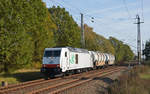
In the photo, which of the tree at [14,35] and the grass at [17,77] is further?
the grass at [17,77]

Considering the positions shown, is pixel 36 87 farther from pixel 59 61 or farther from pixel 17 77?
pixel 17 77

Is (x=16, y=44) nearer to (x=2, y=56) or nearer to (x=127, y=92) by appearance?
(x=2, y=56)

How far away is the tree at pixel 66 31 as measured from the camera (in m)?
37.3

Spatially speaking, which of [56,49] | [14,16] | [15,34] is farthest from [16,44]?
[56,49]

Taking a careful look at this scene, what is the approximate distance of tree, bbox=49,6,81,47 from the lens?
3734 cm

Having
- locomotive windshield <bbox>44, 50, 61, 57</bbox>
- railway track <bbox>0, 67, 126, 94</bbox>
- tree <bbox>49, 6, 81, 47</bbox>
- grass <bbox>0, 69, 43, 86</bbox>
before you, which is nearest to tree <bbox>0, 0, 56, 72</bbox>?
grass <bbox>0, 69, 43, 86</bbox>

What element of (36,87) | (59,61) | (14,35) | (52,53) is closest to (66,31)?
(52,53)

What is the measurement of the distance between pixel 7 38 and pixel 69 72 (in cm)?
778

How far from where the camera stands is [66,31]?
38125 mm

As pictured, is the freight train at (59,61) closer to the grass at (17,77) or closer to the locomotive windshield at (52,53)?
the locomotive windshield at (52,53)

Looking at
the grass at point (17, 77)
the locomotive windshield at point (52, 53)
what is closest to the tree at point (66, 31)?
the grass at point (17, 77)

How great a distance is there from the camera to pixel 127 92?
10164 mm

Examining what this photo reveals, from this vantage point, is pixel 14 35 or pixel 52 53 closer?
pixel 14 35

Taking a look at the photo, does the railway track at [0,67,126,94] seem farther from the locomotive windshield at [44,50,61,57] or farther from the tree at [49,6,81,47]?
→ the tree at [49,6,81,47]
